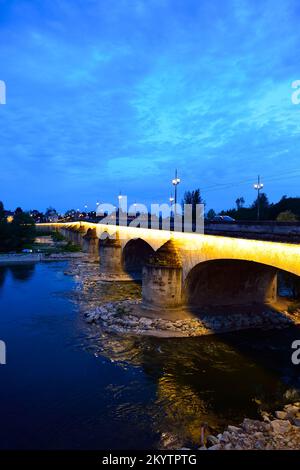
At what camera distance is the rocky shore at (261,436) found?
8922 millimetres

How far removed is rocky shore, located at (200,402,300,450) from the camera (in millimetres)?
8922

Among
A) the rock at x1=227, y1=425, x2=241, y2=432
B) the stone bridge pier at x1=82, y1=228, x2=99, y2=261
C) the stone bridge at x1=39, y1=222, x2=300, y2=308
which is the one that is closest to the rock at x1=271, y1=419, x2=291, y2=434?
the rock at x1=227, y1=425, x2=241, y2=432

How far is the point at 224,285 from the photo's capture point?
22594 millimetres

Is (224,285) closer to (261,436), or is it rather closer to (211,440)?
(261,436)

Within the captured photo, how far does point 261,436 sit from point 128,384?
5.42 metres

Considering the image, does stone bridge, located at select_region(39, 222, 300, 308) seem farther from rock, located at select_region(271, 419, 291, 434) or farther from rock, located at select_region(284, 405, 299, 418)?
rock, located at select_region(271, 419, 291, 434)

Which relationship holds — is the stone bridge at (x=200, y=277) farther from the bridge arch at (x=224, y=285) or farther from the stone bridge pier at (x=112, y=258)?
the stone bridge pier at (x=112, y=258)

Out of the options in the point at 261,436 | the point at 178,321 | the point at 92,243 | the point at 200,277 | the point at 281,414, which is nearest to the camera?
the point at 261,436

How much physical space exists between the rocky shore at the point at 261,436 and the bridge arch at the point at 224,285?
11921 millimetres

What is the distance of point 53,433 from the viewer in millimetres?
10164

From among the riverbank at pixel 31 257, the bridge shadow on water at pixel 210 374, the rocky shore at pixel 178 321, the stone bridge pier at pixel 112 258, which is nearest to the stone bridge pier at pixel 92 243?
the riverbank at pixel 31 257

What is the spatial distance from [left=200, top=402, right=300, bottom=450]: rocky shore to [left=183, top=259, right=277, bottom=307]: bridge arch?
11.9 meters

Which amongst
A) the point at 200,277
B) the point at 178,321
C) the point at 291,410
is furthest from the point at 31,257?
the point at 291,410

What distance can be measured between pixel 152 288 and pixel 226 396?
10.4 meters
